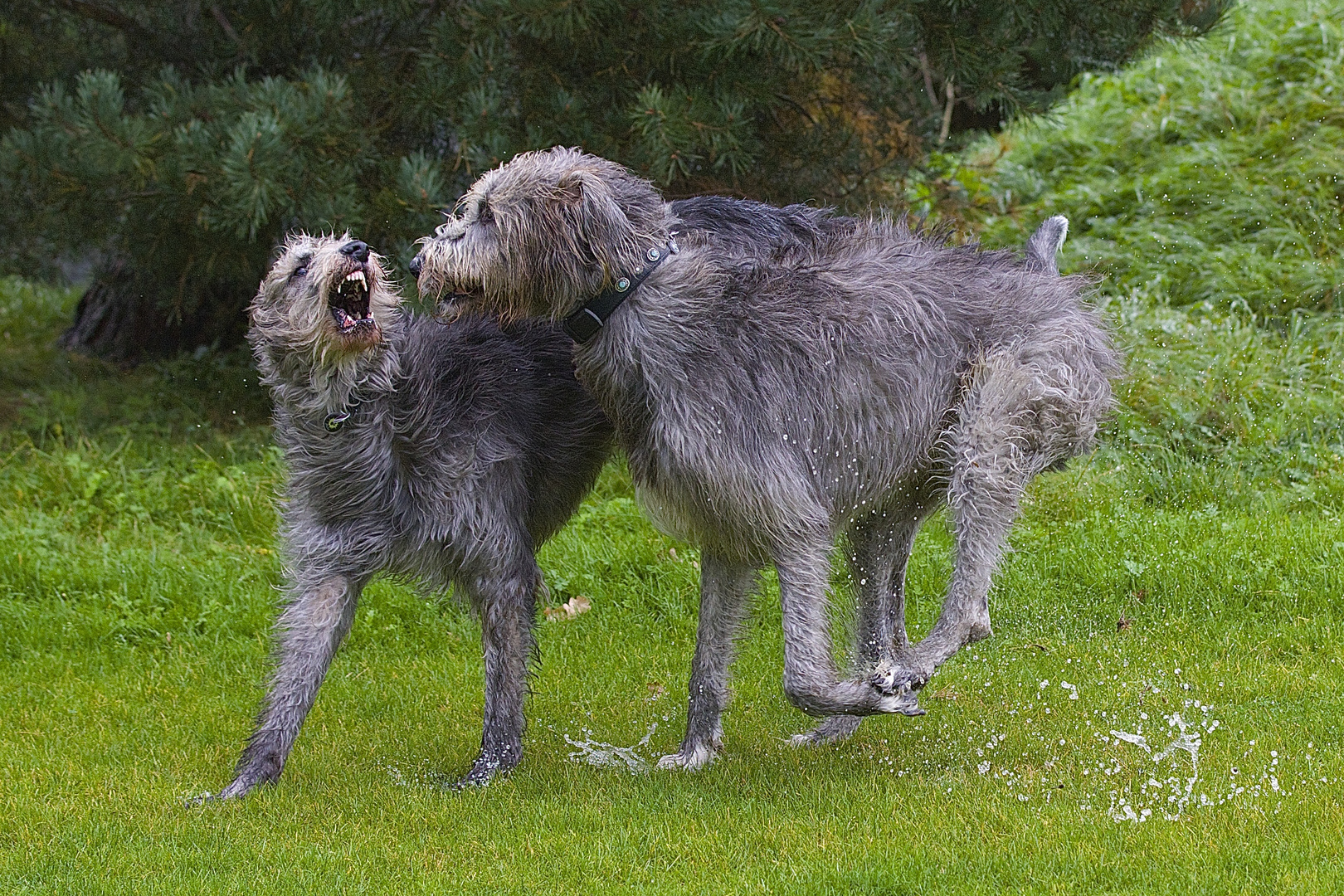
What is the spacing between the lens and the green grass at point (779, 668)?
15.4 feet

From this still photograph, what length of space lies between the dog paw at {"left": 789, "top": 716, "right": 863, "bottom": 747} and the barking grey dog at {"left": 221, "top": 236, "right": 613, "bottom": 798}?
3.61ft

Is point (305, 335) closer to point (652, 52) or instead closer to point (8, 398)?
point (652, 52)

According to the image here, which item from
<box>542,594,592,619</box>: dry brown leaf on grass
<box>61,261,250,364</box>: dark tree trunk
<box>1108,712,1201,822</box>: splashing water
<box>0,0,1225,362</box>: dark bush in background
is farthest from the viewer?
<box>61,261,250,364</box>: dark tree trunk

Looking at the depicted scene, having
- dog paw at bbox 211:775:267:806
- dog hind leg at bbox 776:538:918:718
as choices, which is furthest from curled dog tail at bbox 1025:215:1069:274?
dog paw at bbox 211:775:267:806

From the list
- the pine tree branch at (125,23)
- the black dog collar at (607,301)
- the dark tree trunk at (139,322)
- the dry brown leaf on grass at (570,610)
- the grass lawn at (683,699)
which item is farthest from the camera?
the dark tree trunk at (139,322)

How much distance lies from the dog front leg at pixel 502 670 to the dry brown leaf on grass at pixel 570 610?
1951 millimetres

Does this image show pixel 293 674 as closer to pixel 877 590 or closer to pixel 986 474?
pixel 877 590

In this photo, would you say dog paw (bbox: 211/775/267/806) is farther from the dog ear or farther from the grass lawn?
the dog ear

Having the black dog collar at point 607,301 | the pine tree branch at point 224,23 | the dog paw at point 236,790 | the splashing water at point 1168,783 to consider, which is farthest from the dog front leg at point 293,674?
the pine tree branch at point 224,23

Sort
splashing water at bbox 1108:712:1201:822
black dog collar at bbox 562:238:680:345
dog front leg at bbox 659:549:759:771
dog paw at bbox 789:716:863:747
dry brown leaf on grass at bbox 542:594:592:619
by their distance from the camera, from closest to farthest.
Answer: splashing water at bbox 1108:712:1201:822
black dog collar at bbox 562:238:680:345
dog front leg at bbox 659:549:759:771
dog paw at bbox 789:716:863:747
dry brown leaf on grass at bbox 542:594:592:619

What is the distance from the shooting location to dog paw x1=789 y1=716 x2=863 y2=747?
5.99 m

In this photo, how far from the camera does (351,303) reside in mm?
5477

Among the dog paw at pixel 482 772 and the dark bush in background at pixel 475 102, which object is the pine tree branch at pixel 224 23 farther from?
the dog paw at pixel 482 772

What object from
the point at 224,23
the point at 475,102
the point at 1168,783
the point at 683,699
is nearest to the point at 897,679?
the point at 1168,783
